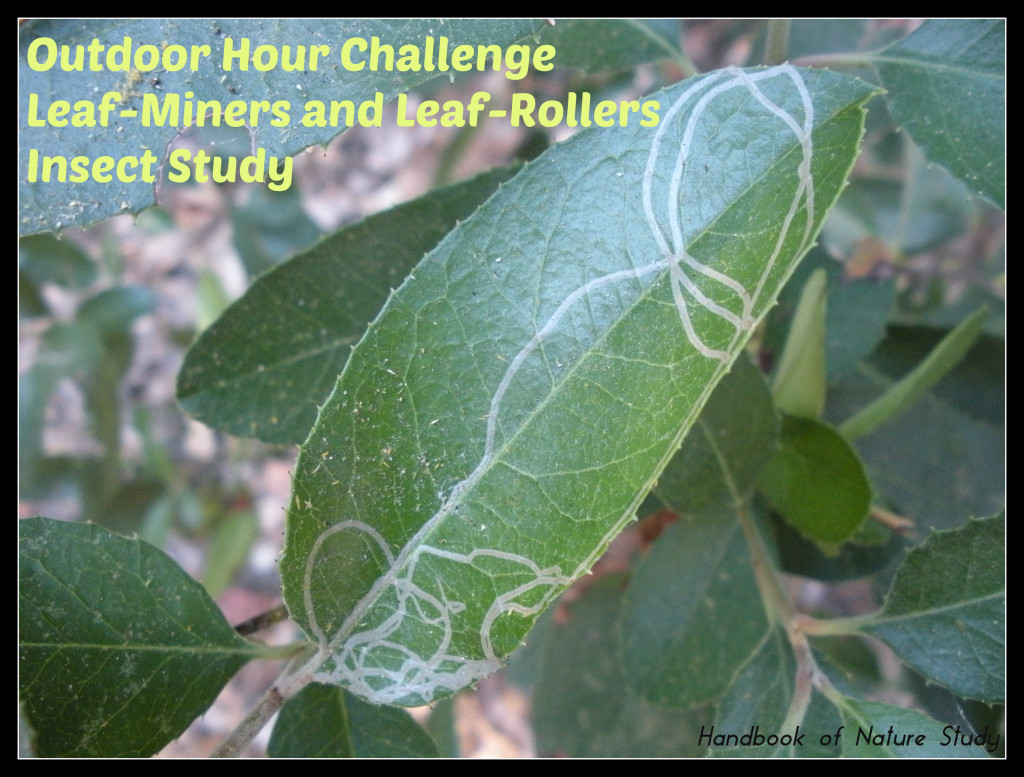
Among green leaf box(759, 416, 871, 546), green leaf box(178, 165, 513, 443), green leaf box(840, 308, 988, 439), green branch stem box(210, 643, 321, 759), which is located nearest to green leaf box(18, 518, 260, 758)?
green branch stem box(210, 643, 321, 759)

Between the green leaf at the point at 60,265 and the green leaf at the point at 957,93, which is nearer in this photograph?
the green leaf at the point at 957,93

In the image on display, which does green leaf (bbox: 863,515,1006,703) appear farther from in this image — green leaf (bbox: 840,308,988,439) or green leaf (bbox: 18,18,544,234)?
green leaf (bbox: 18,18,544,234)

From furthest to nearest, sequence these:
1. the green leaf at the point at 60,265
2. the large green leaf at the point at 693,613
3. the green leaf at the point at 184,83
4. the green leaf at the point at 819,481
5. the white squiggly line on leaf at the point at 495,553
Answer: the green leaf at the point at 60,265
the large green leaf at the point at 693,613
the green leaf at the point at 819,481
the green leaf at the point at 184,83
the white squiggly line on leaf at the point at 495,553

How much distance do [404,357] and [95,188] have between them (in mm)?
304

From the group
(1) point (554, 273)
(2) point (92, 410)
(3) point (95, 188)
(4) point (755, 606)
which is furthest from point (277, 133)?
(2) point (92, 410)

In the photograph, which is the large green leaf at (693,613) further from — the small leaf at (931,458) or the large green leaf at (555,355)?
the large green leaf at (555,355)

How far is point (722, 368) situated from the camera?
1.73 feet

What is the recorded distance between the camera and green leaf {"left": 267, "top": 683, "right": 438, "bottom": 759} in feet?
2.27

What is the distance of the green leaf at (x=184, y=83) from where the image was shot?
0.63 meters

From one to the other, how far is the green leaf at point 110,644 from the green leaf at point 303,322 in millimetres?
177

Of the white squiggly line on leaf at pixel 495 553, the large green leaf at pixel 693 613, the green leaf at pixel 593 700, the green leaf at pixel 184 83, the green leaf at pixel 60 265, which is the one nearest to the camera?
the white squiggly line on leaf at pixel 495 553

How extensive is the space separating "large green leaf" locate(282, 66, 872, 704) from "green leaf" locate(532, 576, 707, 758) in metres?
0.63

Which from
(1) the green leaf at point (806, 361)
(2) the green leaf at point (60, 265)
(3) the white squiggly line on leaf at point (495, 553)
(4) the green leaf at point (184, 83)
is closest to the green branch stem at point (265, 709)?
(3) the white squiggly line on leaf at point (495, 553)

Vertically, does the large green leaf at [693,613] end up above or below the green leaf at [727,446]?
below
